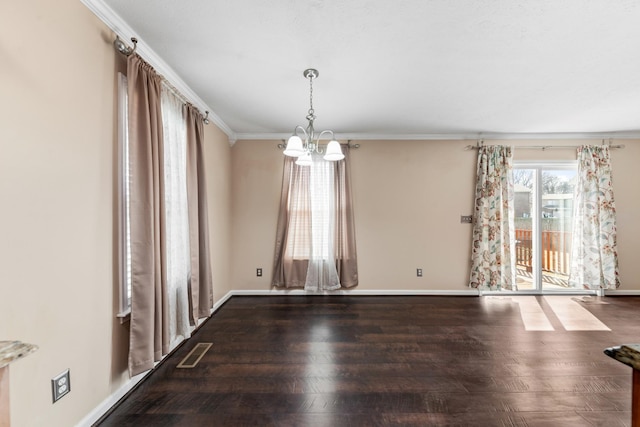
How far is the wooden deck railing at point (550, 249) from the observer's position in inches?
169

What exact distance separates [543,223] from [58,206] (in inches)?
224

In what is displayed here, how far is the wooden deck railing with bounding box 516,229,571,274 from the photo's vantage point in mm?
4281

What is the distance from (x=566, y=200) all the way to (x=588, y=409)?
3582 millimetres

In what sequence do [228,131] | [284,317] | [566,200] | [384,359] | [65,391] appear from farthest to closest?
[566,200], [228,131], [284,317], [384,359], [65,391]

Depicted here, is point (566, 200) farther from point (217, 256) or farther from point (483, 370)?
point (217, 256)

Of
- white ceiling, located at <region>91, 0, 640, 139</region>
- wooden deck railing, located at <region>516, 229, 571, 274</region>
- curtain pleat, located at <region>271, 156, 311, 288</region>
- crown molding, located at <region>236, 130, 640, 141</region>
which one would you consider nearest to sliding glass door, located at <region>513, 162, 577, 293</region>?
wooden deck railing, located at <region>516, 229, 571, 274</region>

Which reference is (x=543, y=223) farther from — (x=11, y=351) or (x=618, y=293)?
(x=11, y=351)

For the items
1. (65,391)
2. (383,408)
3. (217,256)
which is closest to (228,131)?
(217,256)

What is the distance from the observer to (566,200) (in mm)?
4293

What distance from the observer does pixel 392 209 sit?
428 cm

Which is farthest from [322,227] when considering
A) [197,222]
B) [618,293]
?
[618,293]

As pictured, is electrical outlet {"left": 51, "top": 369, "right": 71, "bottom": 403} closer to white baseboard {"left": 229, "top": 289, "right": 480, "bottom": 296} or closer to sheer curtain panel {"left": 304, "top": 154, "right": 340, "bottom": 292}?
white baseboard {"left": 229, "top": 289, "right": 480, "bottom": 296}

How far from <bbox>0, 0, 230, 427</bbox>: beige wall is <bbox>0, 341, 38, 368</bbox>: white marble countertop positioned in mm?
650

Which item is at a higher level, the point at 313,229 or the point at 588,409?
the point at 313,229
